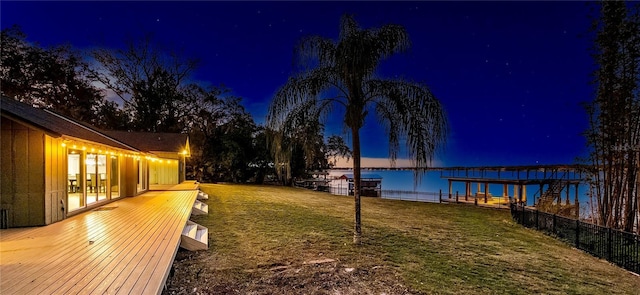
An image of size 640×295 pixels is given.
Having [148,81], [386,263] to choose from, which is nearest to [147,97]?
[148,81]

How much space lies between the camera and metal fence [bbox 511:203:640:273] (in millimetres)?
5762

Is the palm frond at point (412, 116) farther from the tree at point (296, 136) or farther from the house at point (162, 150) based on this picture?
the house at point (162, 150)

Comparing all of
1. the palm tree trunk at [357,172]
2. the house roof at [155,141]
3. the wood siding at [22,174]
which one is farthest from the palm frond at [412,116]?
the house roof at [155,141]

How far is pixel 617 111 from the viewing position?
288 inches

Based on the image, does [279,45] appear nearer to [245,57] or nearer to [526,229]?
[245,57]

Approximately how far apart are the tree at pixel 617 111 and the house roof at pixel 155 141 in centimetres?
1881

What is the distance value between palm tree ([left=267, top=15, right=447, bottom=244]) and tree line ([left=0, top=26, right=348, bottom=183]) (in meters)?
17.6

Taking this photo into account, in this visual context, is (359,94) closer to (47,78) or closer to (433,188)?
(47,78)

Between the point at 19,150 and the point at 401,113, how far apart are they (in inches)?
306

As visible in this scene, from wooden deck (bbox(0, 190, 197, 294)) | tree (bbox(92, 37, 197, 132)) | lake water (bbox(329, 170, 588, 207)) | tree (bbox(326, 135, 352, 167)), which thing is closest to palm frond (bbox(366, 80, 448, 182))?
lake water (bbox(329, 170, 588, 207))

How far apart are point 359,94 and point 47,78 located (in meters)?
31.3

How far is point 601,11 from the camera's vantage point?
7.44m

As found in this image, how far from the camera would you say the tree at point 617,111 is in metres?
7.00

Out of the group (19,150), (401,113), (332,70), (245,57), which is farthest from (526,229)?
(245,57)
